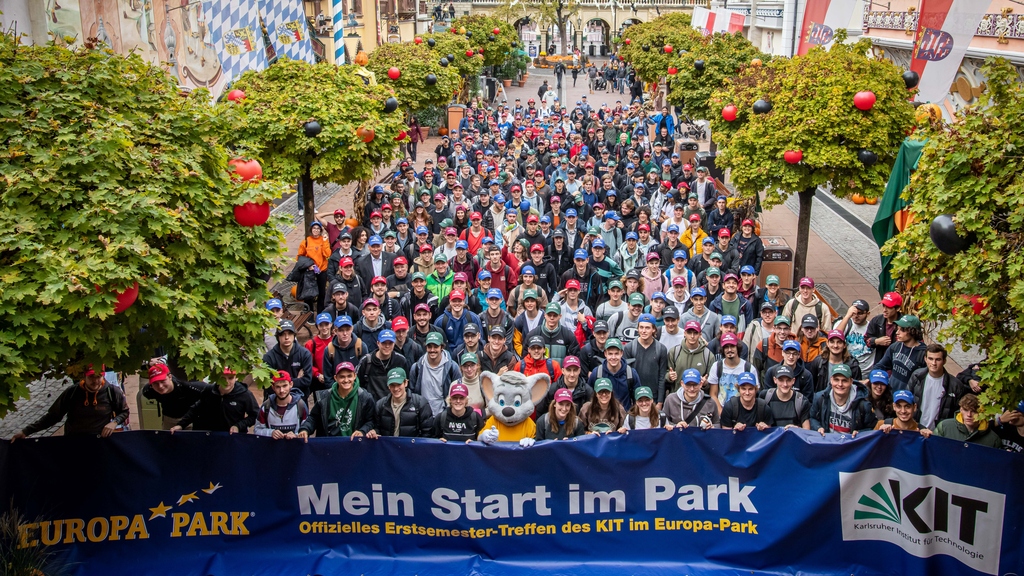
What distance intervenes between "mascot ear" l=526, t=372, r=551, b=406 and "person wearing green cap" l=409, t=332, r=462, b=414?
915 millimetres

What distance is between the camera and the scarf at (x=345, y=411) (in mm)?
8586

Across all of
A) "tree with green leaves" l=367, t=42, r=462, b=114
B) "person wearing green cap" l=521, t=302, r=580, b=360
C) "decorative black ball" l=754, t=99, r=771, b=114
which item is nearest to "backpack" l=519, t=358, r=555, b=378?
"person wearing green cap" l=521, t=302, r=580, b=360

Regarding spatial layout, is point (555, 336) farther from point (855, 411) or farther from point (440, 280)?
point (855, 411)

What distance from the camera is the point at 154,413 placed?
9.73 metres

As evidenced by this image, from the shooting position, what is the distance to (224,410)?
8570 mm

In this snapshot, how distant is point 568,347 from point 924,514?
4.13 meters

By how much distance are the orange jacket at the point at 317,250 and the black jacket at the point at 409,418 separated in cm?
535

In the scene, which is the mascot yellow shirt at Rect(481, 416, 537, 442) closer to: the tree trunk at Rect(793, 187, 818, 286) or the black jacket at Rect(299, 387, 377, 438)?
the black jacket at Rect(299, 387, 377, 438)

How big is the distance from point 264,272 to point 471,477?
2491 mm

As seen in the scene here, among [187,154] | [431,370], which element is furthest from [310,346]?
[187,154]

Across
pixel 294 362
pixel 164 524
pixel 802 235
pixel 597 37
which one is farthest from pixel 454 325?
pixel 597 37

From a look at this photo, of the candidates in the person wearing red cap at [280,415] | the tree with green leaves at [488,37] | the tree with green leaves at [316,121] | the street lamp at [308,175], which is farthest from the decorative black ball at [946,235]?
the tree with green leaves at [488,37]

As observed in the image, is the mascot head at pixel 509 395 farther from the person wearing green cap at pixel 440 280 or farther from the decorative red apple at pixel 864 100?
the decorative red apple at pixel 864 100

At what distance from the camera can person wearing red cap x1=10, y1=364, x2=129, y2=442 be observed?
28.1ft
